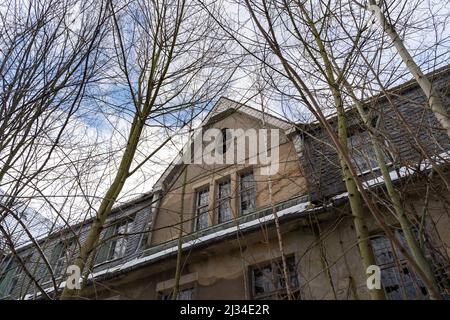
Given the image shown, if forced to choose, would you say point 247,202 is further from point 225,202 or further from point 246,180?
point 246,180

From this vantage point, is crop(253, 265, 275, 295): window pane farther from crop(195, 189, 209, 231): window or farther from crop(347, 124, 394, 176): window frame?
crop(347, 124, 394, 176): window frame

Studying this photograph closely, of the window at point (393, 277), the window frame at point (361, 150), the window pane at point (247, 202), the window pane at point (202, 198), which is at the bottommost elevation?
the window at point (393, 277)

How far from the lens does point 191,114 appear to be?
494 centimetres

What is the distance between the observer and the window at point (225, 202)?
9664mm

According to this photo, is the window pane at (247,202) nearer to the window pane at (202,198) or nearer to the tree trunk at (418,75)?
the window pane at (202,198)

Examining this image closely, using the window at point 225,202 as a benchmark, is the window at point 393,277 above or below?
below

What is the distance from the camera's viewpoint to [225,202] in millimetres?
9164

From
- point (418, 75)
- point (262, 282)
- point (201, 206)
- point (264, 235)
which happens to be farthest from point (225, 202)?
point (418, 75)

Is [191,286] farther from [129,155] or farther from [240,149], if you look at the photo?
[129,155]

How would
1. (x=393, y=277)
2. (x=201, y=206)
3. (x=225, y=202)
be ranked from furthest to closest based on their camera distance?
1. (x=201, y=206)
2. (x=225, y=202)
3. (x=393, y=277)

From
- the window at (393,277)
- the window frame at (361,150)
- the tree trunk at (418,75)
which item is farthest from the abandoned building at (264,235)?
the tree trunk at (418,75)

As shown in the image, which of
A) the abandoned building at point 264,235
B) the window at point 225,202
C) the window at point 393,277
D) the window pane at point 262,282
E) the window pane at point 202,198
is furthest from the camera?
the window pane at point 202,198

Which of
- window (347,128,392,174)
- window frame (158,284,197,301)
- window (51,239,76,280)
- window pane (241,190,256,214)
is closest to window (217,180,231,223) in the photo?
window pane (241,190,256,214)

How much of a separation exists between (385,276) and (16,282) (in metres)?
13.4
